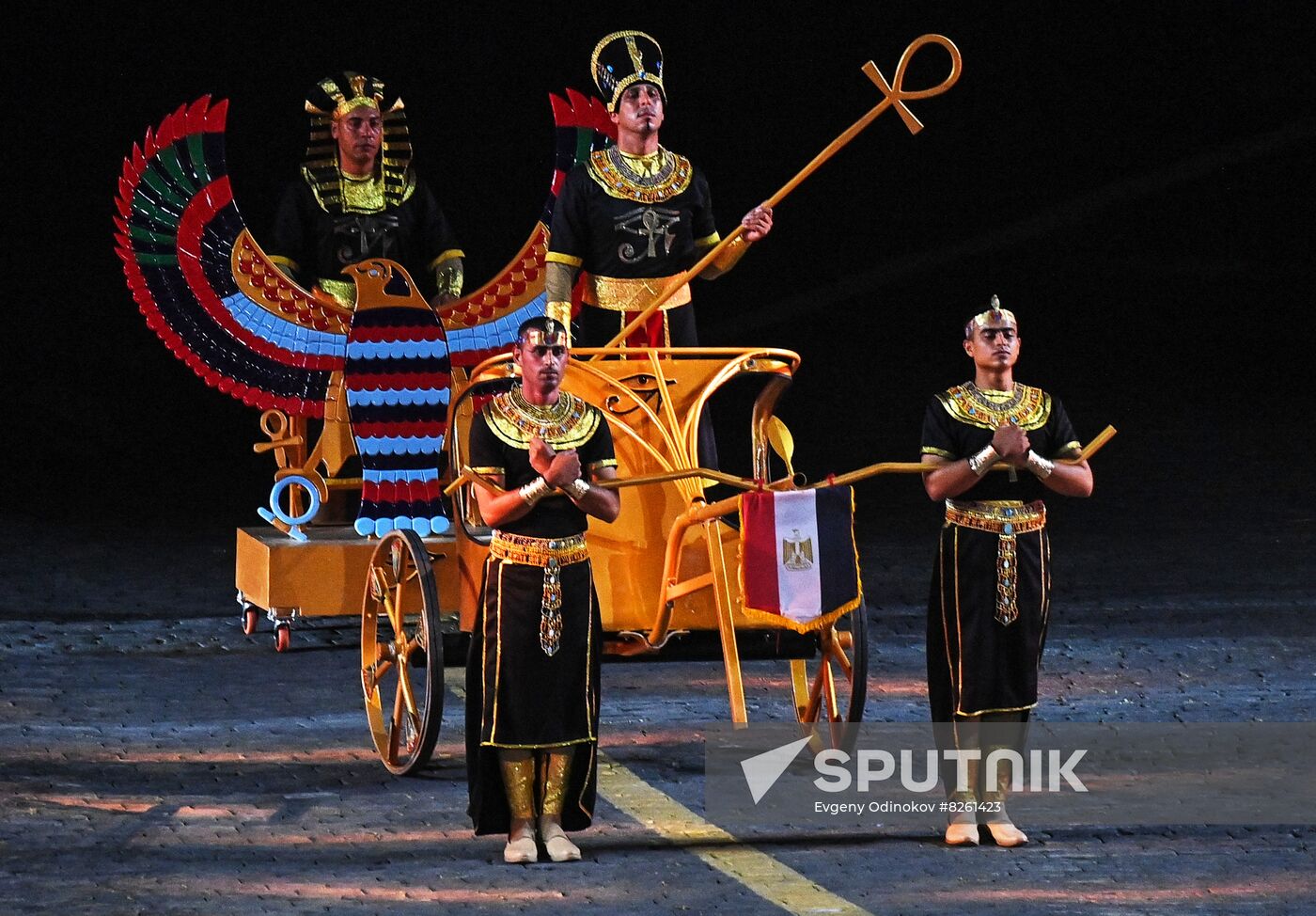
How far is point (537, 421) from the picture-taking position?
18.1 feet

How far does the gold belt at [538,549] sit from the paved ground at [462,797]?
0.73m

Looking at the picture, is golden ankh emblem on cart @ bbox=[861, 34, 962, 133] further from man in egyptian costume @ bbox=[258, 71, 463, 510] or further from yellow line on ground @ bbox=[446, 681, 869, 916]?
man in egyptian costume @ bbox=[258, 71, 463, 510]

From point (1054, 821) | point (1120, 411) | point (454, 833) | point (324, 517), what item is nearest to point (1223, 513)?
point (1120, 411)

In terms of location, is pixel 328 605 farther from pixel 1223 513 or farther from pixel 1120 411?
pixel 1120 411

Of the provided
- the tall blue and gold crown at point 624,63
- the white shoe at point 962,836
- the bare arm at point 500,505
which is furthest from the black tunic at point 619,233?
the white shoe at point 962,836

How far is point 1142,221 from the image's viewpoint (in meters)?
15.0

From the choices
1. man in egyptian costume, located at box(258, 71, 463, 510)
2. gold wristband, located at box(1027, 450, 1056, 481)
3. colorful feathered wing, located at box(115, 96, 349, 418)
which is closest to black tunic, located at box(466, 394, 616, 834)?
gold wristband, located at box(1027, 450, 1056, 481)

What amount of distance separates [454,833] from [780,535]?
1111 millimetres

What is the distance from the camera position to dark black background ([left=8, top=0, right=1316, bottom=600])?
1195cm

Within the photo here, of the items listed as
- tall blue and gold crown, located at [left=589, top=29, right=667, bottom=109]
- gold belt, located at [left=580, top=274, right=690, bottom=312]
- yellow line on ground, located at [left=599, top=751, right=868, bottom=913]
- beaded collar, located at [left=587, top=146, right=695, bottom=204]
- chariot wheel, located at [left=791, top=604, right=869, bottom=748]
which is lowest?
yellow line on ground, located at [left=599, top=751, right=868, bottom=913]

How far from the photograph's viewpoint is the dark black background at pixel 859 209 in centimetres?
1195

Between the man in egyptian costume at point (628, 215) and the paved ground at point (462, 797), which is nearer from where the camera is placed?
A: the paved ground at point (462, 797)

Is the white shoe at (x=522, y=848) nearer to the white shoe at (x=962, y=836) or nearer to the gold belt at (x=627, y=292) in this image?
the white shoe at (x=962, y=836)

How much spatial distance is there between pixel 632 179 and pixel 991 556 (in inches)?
72.2
